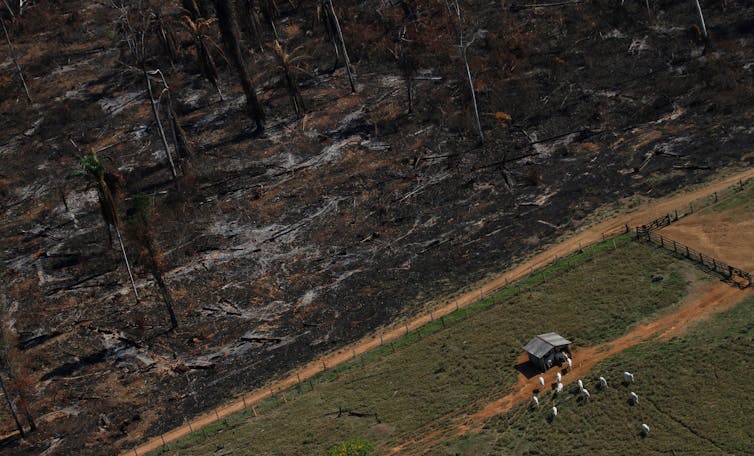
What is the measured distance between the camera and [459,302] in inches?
2173

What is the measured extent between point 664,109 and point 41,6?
300 ft

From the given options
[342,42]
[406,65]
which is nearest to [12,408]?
[406,65]

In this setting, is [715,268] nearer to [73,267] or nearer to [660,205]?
[660,205]

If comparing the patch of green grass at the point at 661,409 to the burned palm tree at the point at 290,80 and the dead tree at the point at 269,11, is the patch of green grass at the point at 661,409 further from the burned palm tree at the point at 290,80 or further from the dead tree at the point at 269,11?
the dead tree at the point at 269,11

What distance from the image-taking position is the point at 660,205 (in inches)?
2295

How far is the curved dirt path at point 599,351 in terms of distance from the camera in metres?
43.3

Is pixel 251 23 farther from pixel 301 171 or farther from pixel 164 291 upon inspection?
pixel 164 291

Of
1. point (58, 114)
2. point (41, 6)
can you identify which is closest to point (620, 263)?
point (58, 114)

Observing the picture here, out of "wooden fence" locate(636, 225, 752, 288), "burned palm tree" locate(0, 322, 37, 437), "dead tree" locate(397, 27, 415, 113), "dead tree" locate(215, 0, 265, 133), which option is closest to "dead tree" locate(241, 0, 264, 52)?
"dead tree" locate(215, 0, 265, 133)

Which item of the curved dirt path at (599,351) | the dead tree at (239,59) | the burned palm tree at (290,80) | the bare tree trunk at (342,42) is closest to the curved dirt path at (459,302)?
the curved dirt path at (599,351)

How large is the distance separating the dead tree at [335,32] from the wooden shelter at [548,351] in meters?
48.0

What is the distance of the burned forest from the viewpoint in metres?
57.6

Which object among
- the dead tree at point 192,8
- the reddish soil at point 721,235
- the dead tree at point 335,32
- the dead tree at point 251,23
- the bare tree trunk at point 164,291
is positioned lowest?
the reddish soil at point 721,235

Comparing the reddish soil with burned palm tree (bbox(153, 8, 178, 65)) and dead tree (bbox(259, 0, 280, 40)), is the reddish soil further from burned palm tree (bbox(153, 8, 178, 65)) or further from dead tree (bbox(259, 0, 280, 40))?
burned palm tree (bbox(153, 8, 178, 65))
